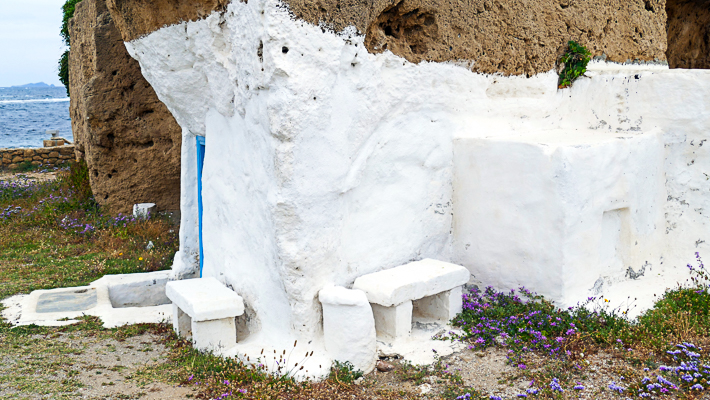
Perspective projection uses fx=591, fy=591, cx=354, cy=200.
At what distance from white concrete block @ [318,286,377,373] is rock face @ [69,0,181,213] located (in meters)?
4.76

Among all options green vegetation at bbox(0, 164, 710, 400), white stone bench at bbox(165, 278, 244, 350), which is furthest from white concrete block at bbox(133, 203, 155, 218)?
white stone bench at bbox(165, 278, 244, 350)

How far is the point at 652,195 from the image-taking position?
4.65 meters

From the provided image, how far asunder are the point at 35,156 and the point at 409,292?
12530 mm

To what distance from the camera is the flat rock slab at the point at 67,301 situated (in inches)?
197

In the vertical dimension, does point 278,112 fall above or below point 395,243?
above

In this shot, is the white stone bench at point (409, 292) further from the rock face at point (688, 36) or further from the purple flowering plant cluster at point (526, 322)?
the rock face at point (688, 36)

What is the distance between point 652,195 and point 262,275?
3.09 metres

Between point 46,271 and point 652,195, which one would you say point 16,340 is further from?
point 652,195

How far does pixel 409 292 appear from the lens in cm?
377

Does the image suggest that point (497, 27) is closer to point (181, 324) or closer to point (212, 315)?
point (212, 315)

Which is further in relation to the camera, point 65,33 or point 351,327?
point 65,33

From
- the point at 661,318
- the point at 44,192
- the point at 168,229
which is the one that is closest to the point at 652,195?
the point at 661,318

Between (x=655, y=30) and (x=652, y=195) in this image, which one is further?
(x=655, y=30)

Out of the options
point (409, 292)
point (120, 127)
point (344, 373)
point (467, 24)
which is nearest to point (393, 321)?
point (409, 292)
